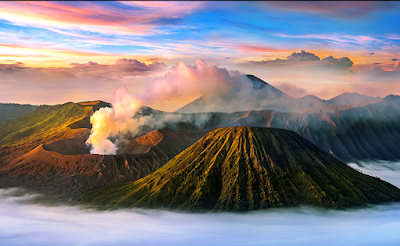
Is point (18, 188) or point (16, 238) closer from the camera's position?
point (16, 238)

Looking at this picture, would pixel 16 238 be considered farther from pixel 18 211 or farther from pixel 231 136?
pixel 231 136

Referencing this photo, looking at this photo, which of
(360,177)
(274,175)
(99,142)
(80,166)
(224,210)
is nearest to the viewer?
(224,210)

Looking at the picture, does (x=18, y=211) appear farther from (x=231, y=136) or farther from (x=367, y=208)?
(x=367, y=208)

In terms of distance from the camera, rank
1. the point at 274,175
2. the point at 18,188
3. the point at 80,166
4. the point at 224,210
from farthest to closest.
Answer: the point at 80,166, the point at 18,188, the point at 274,175, the point at 224,210

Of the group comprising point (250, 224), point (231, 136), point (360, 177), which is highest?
point (231, 136)

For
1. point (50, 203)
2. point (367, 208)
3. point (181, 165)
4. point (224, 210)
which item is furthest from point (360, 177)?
point (50, 203)

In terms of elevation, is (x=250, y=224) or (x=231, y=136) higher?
(x=231, y=136)
